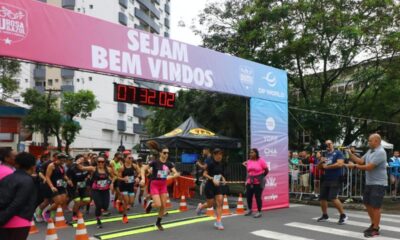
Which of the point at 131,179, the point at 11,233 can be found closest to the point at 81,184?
the point at 131,179

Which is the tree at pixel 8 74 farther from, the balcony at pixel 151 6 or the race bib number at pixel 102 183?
the balcony at pixel 151 6

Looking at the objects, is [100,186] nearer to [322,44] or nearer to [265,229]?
[265,229]

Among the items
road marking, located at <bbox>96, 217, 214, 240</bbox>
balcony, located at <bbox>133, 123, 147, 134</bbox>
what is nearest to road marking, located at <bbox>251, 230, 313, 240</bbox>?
road marking, located at <bbox>96, 217, 214, 240</bbox>

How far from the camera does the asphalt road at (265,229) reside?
355 inches

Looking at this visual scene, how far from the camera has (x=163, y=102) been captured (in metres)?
11.3

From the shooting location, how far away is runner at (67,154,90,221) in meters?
11.1

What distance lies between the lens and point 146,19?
65.4 metres

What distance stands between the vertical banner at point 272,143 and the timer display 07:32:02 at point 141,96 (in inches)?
116

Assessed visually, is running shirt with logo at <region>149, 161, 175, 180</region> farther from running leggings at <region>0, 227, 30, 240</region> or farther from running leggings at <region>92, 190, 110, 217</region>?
running leggings at <region>0, 227, 30, 240</region>

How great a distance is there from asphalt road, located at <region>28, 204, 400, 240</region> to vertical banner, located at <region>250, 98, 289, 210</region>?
4.75ft

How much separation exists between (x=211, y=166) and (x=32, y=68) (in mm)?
50845

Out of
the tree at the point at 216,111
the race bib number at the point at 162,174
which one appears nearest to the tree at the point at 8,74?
the tree at the point at 216,111

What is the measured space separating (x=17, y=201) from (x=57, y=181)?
6.18 metres

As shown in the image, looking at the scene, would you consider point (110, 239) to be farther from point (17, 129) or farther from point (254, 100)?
point (17, 129)
